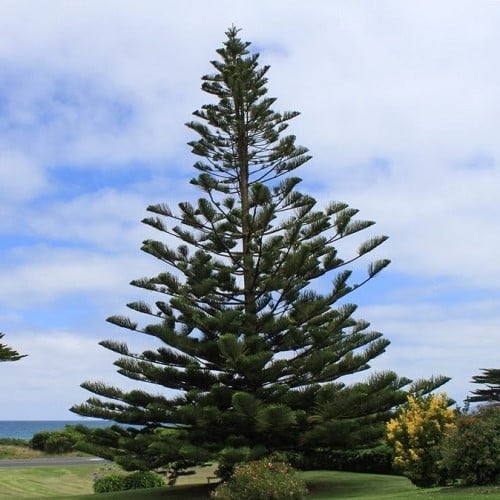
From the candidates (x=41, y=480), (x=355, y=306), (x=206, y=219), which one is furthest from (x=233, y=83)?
(x=41, y=480)

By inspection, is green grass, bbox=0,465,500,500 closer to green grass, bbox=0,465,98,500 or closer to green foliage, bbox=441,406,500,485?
green grass, bbox=0,465,98,500

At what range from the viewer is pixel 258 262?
50.8ft

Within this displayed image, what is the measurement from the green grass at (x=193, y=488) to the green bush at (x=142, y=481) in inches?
45.6

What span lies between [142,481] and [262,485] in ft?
28.1

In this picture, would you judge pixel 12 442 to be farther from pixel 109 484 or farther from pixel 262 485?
pixel 262 485

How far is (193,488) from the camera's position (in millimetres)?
16438

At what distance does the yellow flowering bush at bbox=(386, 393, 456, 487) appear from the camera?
12.2m

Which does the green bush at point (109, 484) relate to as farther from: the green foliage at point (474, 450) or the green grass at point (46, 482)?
the green foliage at point (474, 450)

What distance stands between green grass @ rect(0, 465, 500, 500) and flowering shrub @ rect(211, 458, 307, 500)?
1.30 metres

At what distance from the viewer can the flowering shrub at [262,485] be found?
1055cm

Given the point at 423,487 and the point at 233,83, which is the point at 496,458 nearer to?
the point at 423,487

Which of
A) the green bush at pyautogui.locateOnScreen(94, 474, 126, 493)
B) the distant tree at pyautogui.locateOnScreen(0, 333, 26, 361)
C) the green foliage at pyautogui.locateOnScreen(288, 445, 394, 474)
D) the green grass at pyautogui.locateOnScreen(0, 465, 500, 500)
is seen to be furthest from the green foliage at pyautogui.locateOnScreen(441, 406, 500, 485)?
the distant tree at pyautogui.locateOnScreen(0, 333, 26, 361)

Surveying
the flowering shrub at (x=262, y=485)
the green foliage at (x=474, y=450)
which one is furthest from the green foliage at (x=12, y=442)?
the green foliage at (x=474, y=450)

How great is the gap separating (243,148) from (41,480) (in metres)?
9.68
